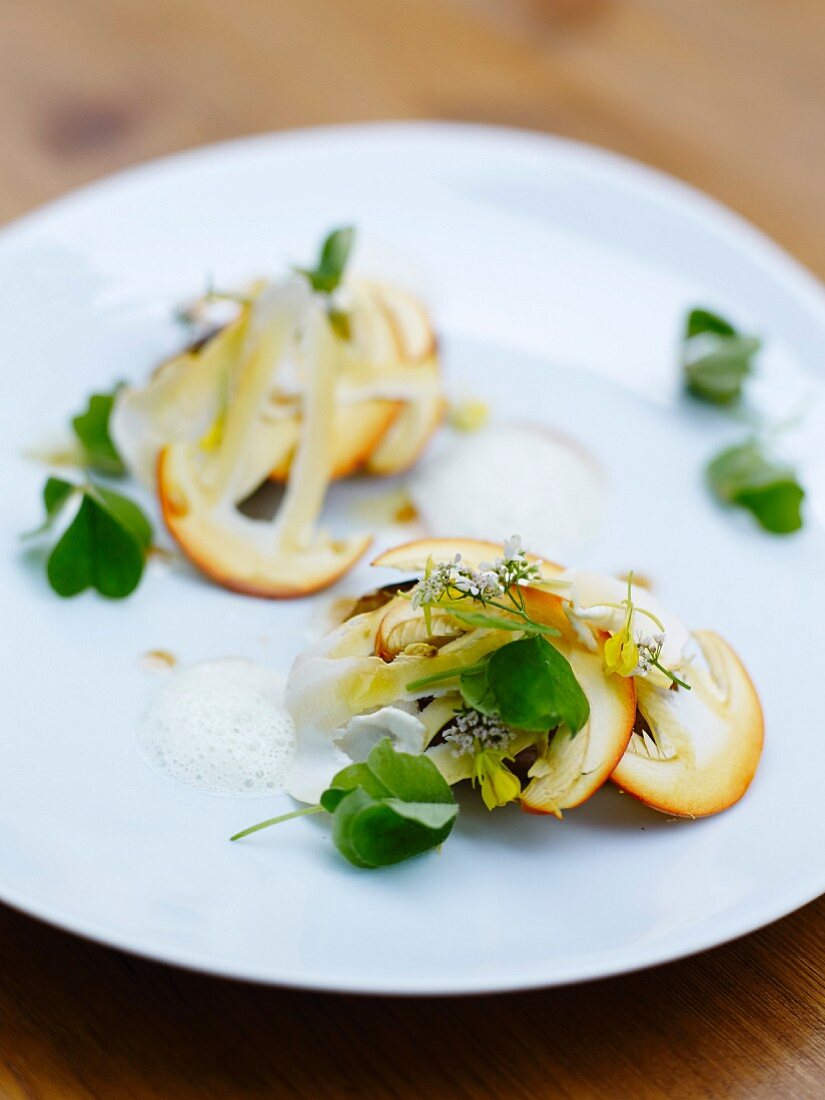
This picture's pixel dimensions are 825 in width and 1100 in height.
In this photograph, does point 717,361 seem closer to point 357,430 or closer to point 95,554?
point 357,430

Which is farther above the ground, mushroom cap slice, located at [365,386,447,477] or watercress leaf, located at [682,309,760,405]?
watercress leaf, located at [682,309,760,405]

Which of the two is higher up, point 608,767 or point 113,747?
point 608,767

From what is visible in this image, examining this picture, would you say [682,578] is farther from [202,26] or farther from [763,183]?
[202,26]

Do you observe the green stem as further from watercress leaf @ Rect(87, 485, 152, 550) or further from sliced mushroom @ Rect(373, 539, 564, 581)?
watercress leaf @ Rect(87, 485, 152, 550)

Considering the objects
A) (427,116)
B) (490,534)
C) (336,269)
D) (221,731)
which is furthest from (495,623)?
(427,116)

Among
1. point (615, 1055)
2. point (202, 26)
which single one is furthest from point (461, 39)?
point (615, 1055)

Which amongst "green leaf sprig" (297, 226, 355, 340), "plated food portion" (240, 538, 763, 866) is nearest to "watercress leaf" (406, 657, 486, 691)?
"plated food portion" (240, 538, 763, 866)

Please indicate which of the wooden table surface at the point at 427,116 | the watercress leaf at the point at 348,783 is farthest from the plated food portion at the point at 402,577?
the wooden table surface at the point at 427,116
